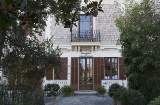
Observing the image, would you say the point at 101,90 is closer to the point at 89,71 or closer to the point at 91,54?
the point at 89,71

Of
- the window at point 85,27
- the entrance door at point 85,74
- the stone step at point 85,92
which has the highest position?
the window at point 85,27

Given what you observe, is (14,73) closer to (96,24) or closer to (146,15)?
(146,15)

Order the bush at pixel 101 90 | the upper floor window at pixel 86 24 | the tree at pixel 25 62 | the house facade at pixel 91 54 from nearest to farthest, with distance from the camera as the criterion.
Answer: the tree at pixel 25 62, the bush at pixel 101 90, the house facade at pixel 91 54, the upper floor window at pixel 86 24

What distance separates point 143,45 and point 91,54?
9.26m

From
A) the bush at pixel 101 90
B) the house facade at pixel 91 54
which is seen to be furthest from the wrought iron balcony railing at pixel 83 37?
the bush at pixel 101 90

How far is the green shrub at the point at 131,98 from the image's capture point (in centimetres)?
1222

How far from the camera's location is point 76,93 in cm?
2173

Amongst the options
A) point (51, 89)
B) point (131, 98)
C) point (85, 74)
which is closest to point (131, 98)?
point (131, 98)

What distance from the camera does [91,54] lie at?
2280 centimetres

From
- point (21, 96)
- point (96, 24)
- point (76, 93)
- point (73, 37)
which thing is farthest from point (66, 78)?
point (21, 96)

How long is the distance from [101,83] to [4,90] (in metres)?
13.4

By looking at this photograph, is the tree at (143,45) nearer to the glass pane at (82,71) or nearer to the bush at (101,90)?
the bush at (101,90)

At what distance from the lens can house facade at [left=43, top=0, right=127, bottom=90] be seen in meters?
22.4

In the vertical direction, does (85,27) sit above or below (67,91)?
above
